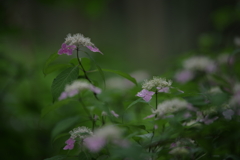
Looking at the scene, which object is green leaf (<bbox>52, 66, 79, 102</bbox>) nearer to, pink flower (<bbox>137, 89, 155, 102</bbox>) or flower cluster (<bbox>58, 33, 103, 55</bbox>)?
flower cluster (<bbox>58, 33, 103, 55</bbox>)

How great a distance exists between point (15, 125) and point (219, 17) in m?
2.16

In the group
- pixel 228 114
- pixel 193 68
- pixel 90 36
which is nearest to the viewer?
pixel 228 114

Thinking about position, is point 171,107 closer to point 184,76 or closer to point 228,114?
point 228,114

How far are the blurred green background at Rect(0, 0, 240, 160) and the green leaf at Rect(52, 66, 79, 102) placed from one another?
1096 mm

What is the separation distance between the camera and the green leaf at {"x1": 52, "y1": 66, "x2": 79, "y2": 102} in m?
0.68

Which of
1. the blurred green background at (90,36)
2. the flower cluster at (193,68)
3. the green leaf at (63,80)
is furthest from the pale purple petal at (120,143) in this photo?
the blurred green background at (90,36)

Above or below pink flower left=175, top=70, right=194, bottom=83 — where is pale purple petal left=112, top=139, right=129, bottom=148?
below

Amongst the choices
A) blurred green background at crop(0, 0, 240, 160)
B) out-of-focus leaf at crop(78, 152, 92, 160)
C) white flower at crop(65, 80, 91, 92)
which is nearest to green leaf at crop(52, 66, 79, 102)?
white flower at crop(65, 80, 91, 92)

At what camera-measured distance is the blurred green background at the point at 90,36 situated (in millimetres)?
1834

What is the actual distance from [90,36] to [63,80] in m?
5.11

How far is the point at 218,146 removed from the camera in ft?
1.95

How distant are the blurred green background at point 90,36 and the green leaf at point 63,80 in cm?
110

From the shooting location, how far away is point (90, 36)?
5648 mm

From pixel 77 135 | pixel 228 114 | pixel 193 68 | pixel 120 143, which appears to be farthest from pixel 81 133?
pixel 193 68
